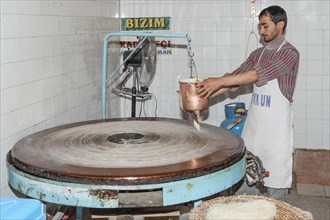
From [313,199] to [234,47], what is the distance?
1737 millimetres

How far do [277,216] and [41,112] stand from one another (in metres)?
1.96

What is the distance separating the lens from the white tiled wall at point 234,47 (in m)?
4.57

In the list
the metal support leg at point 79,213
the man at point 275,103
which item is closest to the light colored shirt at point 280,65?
the man at point 275,103

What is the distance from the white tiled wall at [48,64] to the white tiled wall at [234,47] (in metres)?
0.86

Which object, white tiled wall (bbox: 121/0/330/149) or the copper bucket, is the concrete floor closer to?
white tiled wall (bbox: 121/0/330/149)

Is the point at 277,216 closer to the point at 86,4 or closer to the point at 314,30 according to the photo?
the point at 86,4

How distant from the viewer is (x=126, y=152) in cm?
246

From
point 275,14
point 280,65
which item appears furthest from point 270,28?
point 280,65

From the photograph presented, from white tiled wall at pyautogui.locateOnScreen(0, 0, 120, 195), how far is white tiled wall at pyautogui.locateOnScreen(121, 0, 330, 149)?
2.84ft

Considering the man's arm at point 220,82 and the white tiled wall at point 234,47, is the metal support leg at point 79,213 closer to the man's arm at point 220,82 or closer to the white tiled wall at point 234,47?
the man's arm at point 220,82

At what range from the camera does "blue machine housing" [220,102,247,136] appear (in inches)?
163

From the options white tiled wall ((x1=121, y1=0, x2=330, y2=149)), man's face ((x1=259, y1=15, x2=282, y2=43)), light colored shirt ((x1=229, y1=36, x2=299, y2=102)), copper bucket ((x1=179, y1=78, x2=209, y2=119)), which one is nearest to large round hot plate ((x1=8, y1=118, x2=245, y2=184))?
copper bucket ((x1=179, y1=78, x2=209, y2=119))

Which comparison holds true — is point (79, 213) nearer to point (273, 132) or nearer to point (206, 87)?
point (206, 87)

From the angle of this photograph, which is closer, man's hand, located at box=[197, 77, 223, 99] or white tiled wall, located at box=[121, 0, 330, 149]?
man's hand, located at box=[197, 77, 223, 99]
